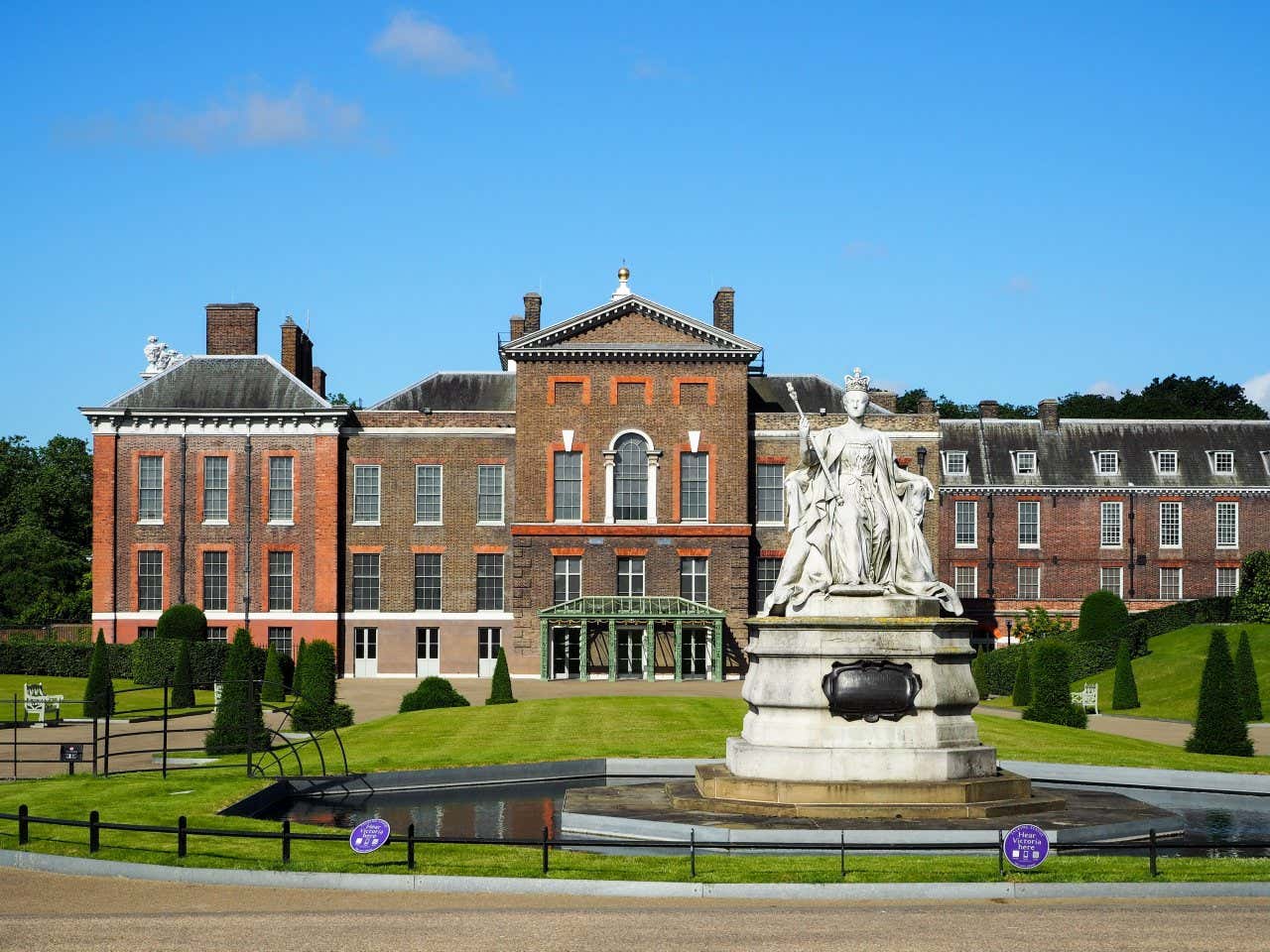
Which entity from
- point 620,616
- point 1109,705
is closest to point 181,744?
point 620,616

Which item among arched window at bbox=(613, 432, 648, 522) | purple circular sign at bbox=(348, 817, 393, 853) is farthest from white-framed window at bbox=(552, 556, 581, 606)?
purple circular sign at bbox=(348, 817, 393, 853)

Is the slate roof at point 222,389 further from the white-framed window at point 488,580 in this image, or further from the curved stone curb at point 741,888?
the curved stone curb at point 741,888

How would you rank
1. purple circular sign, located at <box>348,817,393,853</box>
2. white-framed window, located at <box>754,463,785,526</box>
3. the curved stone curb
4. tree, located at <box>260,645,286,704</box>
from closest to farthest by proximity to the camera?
the curved stone curb < purple circular sign, located at <box>348,817,393,853</box> < tree, located at <box>260,645,286,704</box> < white-framed window, located at <box>754,463,785,526</box>

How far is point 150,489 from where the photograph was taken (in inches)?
2317

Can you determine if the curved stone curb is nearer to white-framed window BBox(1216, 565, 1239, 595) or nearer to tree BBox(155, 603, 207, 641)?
tree BBox(155, 603, 207, 641)

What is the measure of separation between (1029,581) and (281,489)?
117 ft

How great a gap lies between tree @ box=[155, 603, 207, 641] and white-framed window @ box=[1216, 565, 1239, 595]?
4653 cm

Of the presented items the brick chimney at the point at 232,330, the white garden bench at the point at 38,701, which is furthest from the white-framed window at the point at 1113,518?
the white garden bench at the point at 38,701

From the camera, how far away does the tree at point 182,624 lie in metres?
54.9

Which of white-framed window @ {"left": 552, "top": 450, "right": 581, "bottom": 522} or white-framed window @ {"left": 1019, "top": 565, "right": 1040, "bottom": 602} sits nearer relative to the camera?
white-framed window @ {"left": 552, "top": 450, "right": 581, "bottom": 522}

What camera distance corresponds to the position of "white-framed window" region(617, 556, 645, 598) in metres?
57.9

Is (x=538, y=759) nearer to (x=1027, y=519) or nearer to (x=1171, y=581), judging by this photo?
(x=1027, y=519)

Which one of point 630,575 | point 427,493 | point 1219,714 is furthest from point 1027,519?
point 1219,714

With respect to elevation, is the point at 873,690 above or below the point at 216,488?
below
